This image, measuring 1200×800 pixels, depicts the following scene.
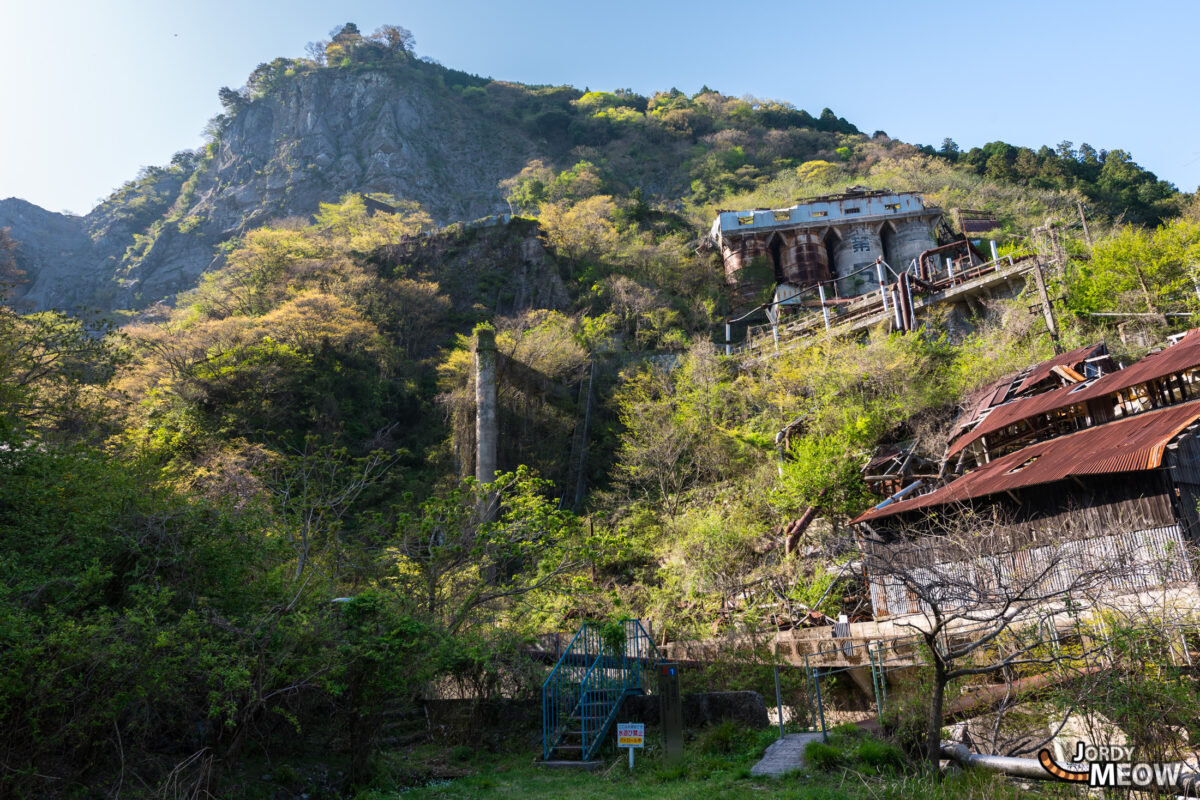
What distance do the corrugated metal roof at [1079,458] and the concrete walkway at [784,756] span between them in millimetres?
7876

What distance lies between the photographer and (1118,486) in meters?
12.9

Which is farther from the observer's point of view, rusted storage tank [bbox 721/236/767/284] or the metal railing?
rusted storage tank [bbox 721/236/767/284]

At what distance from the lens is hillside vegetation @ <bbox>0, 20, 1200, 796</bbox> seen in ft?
24.2

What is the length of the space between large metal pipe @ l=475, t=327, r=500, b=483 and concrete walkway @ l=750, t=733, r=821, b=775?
55.3 ft

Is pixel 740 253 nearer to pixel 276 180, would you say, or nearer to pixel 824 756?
pixel 824 756

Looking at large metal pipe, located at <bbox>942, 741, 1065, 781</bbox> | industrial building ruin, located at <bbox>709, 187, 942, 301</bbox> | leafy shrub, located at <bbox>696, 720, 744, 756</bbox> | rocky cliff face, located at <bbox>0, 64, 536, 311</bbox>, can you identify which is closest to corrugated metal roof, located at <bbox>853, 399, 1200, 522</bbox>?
leafy shrub, located at <bbox>696, 720, 744, 756</bbox>

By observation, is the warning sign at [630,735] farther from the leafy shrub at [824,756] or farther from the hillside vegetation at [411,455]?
the hillside vegetation at [411,455]

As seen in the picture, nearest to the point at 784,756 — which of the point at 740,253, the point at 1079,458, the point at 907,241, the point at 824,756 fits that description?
the point at 824,756

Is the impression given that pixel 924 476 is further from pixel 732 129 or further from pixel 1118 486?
pixel 732 129

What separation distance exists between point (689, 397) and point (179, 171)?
260ft

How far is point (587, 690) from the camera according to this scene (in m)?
11.0

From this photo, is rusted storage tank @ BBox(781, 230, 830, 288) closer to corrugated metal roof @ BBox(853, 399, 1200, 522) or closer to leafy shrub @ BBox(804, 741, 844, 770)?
corrugated metal roof @ BBox(853, 399, 1200, 522)

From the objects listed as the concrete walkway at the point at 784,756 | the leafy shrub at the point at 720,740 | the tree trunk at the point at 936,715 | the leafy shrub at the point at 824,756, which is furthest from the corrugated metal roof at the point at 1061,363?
the tree trunk at the point at 936,715

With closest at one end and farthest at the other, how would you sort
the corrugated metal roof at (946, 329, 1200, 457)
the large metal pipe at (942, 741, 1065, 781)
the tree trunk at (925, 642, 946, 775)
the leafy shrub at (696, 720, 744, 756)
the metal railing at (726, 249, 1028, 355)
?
the large metal pipe at (942, 741, 1065, 781) < the tree trunk at (925, 642, 946, 775) < the leafy shrub at (696, 720, 744, 756) < the corrugated metal roof at (946, 329, 1200, 457) < the metal railing at (726, 249, 1028, 355)
